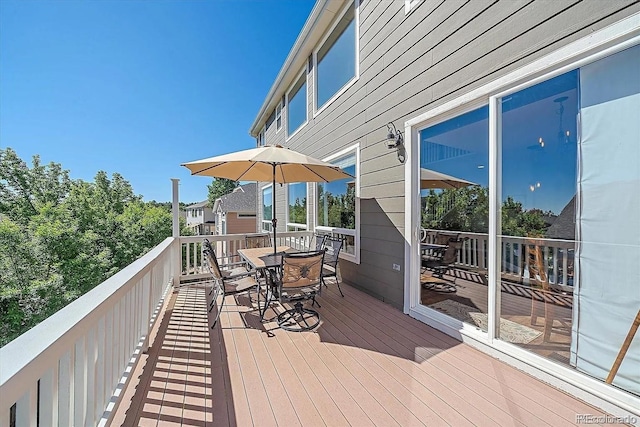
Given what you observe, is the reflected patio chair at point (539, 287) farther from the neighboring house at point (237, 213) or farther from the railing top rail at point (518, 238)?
the neighboring house at point (237, 213)

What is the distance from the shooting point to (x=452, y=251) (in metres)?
3.17

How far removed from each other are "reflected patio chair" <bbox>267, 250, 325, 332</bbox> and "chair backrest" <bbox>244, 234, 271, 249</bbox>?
8.47 feet

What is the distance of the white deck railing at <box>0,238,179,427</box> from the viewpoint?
0.87m

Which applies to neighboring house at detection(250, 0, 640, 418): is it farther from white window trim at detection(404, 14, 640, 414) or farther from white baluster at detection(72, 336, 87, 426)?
white baluster at detection(72, 336, 87, 426)

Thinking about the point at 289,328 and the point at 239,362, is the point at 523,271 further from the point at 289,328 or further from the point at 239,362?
the point at 239,362

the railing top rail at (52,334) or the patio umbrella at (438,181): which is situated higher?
the patio umbrella at (438,181)

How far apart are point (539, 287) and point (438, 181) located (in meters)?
1.45

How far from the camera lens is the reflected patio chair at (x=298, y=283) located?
3.08 m

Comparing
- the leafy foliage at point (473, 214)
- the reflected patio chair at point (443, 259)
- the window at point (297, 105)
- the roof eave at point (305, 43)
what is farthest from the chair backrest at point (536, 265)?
the window at point (297, 105)

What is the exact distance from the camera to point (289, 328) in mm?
3209

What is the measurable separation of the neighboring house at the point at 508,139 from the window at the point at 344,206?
3.0 inches

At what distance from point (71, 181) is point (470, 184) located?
29239 millimetres

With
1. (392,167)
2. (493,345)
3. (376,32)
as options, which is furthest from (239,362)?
(376,32)

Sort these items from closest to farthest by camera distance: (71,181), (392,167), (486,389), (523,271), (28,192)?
(486,389), (523,271), (392,167), (28,192), (71,181)
